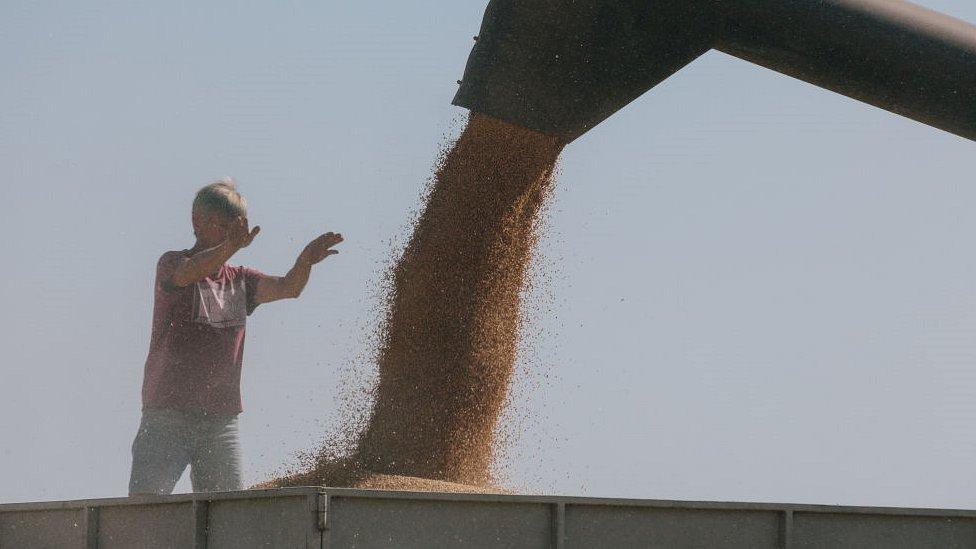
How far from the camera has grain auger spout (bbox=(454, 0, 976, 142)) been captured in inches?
161

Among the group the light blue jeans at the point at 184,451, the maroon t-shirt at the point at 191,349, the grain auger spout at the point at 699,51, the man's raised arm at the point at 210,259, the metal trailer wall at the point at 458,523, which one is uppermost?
the grain auger spout at the point at 699,51

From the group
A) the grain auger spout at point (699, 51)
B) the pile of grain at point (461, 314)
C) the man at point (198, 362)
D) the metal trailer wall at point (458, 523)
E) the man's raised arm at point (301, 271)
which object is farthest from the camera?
the man's raised arm at point (301, 271)

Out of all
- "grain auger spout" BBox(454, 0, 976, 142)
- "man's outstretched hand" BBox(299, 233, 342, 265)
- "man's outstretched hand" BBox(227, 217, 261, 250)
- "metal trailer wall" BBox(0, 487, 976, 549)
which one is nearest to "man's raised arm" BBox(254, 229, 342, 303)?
"man's outstretched hand" BBox(299, 233, 342, 265)

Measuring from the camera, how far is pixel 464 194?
515cm

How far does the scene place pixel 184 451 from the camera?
4895 millimetres

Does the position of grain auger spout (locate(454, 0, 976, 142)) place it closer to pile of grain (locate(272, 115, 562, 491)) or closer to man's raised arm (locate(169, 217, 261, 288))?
pile of grain (locate(272, 115, 562, 491))

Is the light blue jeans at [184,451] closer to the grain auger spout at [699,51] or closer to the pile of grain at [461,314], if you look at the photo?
the pile of grain at [461,314]

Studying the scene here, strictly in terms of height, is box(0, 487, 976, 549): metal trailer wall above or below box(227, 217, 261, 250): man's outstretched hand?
below

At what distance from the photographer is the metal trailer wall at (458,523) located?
3.04 m

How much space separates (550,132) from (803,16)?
3.47ft

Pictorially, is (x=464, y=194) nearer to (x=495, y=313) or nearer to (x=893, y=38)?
(x=495, y=313)

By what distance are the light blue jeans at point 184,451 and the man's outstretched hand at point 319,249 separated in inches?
28.6

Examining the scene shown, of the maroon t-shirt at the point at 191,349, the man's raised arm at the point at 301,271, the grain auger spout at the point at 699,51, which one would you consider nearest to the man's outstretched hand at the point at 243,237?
the maroon t-shirt at the point at 191,349

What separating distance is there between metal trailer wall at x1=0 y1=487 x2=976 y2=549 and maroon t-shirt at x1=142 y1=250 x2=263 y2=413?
110 cm
